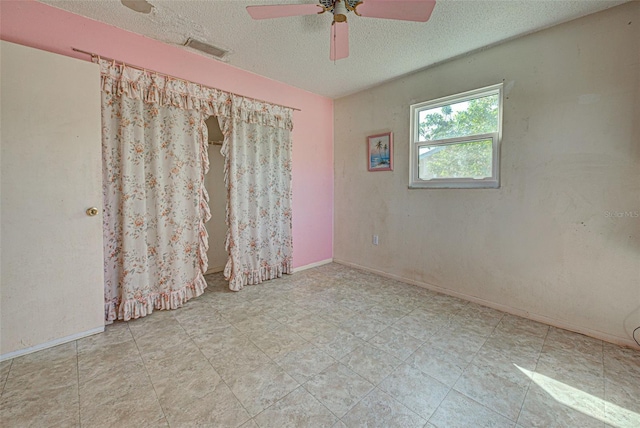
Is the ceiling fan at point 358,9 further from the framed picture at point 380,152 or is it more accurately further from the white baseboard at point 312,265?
the white baseboard at point 312,265

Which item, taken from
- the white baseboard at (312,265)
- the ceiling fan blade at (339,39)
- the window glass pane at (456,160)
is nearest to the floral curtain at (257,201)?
the white baseboard at (312,265)

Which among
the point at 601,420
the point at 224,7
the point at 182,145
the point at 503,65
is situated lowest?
the point at 601,420

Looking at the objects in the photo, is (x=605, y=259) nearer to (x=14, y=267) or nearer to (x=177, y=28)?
(x=177, y=28)

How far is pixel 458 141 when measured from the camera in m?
2.69

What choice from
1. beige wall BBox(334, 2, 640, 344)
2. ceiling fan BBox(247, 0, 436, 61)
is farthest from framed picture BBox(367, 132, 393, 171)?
ceiling fan BBox(247, 0, 436, 61)

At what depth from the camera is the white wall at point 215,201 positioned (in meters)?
3.52

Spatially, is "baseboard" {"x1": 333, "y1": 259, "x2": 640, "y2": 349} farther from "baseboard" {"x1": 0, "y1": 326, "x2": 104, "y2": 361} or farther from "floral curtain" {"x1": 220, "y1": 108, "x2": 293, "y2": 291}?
"baseboard" {"x1": 0, "y1": 326, "x2": 104, "y2": 361}

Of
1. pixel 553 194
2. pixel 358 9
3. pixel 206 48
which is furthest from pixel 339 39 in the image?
pixel 553 194

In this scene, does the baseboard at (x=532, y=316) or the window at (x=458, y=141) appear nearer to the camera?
the baseboard at (x=532, y=316)

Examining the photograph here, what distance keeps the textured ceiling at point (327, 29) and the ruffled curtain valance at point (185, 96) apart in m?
0.35

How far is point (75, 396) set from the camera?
1431mm

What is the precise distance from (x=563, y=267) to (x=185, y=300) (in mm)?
3329

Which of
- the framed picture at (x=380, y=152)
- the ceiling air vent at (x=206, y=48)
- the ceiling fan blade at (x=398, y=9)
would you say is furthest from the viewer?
the framed picture at (x=380, y=152)

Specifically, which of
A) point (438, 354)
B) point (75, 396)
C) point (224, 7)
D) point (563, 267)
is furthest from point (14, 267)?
point (563, 267)
